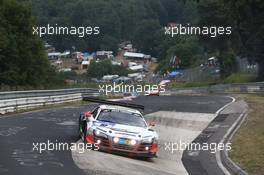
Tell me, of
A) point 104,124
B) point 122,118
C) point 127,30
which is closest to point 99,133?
point 104,124

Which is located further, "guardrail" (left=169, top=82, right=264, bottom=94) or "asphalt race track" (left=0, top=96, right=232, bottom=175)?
"guardrail" (left=169, top=82, right=264, bottom=94)

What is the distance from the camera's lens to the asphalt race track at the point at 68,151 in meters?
12.4

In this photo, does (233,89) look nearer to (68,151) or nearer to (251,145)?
(251,145)

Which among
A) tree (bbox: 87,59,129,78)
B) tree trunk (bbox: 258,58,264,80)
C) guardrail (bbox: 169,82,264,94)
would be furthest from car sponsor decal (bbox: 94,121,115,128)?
tree (bbox: 87,59,129,78)

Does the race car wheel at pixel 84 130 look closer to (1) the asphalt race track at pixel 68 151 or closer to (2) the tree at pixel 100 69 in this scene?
(1) the asphalt race track at pixel 68 151

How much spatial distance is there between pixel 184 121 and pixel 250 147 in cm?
702

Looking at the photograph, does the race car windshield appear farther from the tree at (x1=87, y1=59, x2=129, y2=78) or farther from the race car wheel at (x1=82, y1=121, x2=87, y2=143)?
the tree at (x1=87, y1=59, x2=129, y2=78)

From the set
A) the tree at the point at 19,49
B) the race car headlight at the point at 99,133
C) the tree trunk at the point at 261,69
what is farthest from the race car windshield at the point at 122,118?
the tree trunk at the point at 261,69

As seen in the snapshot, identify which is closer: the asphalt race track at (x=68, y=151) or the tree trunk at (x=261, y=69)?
the asphalt race track at (x=68, y=151)

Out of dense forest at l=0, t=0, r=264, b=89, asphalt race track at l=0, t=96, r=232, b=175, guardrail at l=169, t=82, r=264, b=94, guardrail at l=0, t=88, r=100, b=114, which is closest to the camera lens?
asphalt race track at l=0, t=96, r=232, b=175

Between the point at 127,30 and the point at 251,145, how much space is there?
116 m

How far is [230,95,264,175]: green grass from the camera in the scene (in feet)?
47.5

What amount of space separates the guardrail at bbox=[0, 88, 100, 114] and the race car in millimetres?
10837

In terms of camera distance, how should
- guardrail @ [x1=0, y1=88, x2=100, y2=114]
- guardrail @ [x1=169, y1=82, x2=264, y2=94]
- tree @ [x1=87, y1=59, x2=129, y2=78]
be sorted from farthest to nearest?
1. tree @ [x1=87, y1=59, x2=129, y2=78]
2. guardrail @ [x1=169, y1=82, x2=264, y2=94]
3. guardrail @ [x1=0, y1=88, x2=100, y2=114]
